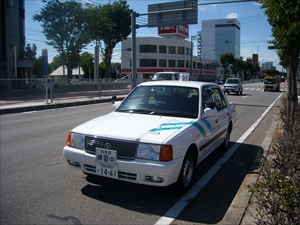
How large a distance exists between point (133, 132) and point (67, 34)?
37.5 meters

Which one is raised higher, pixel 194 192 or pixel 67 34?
pixel 67 34

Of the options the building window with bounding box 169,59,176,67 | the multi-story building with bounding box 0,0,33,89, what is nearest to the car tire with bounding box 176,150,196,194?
the multi-story building with bounding box 0,0,33,89

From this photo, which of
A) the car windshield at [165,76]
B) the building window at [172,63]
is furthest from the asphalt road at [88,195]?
the building window at [172,63]

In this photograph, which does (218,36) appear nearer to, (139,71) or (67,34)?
(139,71)

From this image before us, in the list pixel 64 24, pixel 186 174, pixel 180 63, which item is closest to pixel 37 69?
pixel 180 63

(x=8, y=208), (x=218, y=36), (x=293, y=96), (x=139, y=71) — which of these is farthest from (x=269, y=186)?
(x=218, y=36)

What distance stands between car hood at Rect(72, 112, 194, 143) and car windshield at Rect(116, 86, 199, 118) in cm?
24

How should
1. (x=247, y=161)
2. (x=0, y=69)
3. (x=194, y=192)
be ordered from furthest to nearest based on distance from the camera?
1. (x=0, y=69)
2. (x=247, y=161)
3. (x=194, y=192)

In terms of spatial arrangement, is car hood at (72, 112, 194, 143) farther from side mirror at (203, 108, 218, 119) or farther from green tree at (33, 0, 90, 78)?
green tree at (33, 0, 90, 78)

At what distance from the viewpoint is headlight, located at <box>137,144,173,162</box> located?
4062mm

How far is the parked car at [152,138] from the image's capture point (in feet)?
13.4

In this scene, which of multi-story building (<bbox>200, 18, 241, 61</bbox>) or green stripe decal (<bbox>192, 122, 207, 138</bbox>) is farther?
multi-story building (<bbox>200, 18, 241, 61</bbox>)

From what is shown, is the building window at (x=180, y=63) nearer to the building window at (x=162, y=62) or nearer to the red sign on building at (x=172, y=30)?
the building window at (x=162, y=62)

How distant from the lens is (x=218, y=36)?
14388 cm
